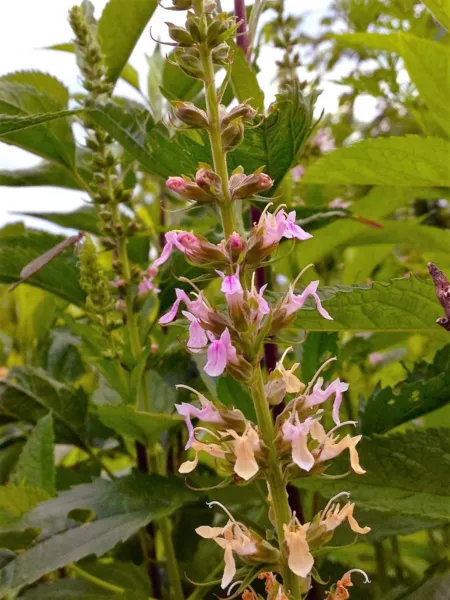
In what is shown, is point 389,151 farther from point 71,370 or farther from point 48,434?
point 71,370

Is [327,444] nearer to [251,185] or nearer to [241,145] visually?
[251,185]

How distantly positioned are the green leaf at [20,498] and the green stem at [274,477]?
0.36 meters

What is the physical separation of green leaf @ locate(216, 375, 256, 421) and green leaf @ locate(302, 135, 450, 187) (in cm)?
24

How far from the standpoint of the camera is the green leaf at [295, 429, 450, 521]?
0.54 meters

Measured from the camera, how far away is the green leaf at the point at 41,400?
821 mm

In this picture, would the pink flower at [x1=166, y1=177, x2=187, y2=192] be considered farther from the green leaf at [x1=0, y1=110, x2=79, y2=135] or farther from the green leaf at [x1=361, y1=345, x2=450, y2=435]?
the green leaf at [x1=361, y1=345, x2=450, y2=435]

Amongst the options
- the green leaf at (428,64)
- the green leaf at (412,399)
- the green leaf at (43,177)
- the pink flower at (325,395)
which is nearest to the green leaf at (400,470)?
the green leaf at (412,399)

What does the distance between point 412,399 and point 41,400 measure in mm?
481

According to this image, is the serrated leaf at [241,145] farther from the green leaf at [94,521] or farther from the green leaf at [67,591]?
the green leaf at [67,591]

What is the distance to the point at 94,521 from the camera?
0.63 meters

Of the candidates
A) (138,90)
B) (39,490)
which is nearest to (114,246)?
(39,490)

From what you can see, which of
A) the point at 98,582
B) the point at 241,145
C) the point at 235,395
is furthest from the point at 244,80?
the point at 98,582

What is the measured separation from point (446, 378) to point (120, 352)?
1.10 ft

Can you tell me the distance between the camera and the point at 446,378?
1.81ft
